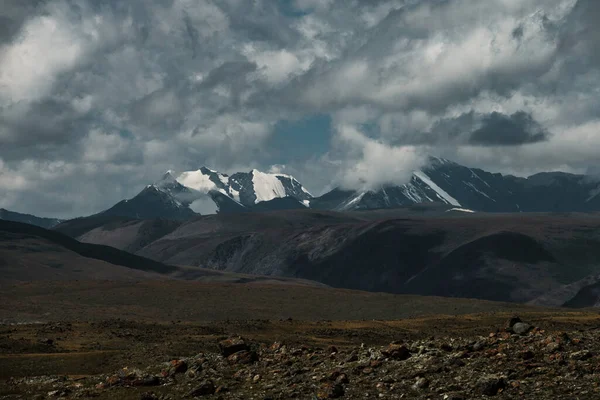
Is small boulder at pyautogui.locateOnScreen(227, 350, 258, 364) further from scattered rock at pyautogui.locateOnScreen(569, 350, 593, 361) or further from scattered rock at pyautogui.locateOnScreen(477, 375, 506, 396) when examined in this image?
scattered rock at pyautogui.locateOnScreen(569, 350, 593, 361)

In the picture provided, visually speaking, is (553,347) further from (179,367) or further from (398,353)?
(179,367)

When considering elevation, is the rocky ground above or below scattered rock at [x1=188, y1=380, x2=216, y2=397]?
above

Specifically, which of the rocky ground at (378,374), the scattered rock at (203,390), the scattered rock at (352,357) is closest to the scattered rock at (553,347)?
the rocky ground at (378,374)

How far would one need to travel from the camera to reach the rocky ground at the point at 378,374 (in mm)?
39594

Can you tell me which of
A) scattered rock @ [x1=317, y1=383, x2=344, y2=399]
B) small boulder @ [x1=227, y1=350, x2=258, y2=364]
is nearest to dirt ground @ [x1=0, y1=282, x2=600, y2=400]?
scattered rock @ [x1=317, y1=383, x2=344, y2=399]

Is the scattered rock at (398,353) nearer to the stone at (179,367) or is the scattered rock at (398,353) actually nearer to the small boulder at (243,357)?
the small boulder at (243,357)

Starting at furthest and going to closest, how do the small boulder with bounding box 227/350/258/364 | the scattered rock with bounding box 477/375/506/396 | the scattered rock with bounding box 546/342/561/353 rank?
the small boulder with bounding box 227/350/258/364 < the scattered rock with bounding box 546/342/561/353 < the scattered rock with bounding box 477/375/506/396

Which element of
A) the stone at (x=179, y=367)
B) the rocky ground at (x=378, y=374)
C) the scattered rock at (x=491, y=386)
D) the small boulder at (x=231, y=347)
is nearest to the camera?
the scattered rock at (x=491, y=386)

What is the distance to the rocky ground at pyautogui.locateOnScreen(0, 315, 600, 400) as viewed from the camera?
130 ft

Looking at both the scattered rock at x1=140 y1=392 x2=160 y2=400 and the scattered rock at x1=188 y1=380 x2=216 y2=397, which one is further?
the scattered rock at x1=188 y1=380 x2=216 y2=397

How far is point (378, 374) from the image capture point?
44.6 metres

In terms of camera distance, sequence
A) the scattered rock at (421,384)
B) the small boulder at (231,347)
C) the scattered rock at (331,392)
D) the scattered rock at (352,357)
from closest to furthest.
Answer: the scattered rock at (421,384)
the scattered rock at (331,392)
the scattered rock at (352,357)
the small boulder at (231,347)

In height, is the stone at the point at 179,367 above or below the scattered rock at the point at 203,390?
above

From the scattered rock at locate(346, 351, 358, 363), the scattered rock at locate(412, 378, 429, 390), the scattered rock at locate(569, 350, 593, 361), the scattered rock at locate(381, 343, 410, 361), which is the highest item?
the scattered rock at locate(569, 350, 593, 361)
